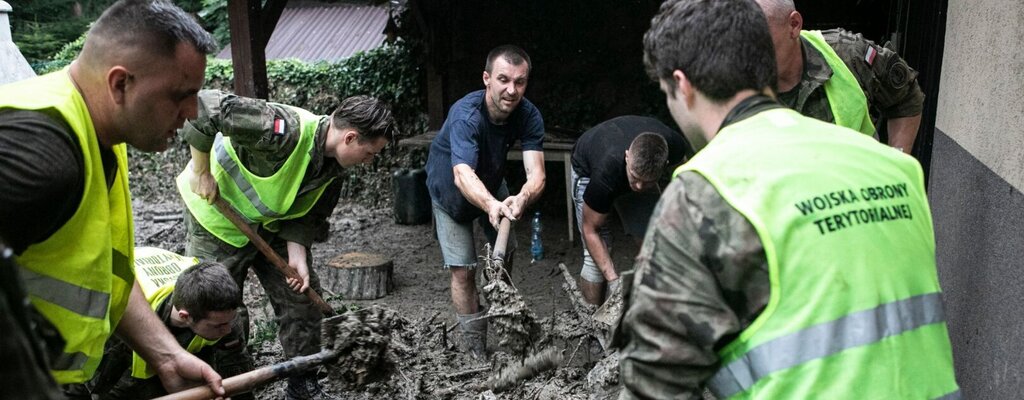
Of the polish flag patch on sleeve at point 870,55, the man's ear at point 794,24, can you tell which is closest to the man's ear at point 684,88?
the man's ear at point 794,24

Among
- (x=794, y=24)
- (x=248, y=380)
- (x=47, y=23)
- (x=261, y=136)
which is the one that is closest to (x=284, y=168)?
(x=261, y=136)

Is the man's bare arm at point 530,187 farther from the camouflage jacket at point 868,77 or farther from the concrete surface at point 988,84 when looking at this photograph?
the concrete surface at point 988,84

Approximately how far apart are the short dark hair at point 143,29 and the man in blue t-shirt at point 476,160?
2884 mm

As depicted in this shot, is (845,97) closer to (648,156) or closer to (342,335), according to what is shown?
(648,156)

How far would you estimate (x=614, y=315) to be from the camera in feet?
14.5

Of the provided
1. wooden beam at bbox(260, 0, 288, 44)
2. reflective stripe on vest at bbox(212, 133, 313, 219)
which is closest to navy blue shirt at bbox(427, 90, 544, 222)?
reflective stripe on vest at bbox(212, 133, 313, 219)

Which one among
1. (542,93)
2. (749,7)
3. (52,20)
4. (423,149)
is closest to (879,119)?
(749,7)

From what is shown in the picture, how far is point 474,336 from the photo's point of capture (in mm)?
5406

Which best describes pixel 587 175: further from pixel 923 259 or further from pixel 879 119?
pixel 923 259

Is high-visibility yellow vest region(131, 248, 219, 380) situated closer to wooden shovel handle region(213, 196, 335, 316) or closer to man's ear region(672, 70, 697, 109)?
wooden shovel handle region(213, 196, 335, 316)

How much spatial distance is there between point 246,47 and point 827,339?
22.1ft

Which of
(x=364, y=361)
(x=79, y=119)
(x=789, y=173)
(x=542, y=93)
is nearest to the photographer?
(x=789, y=173)

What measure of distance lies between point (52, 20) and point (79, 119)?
19.0m

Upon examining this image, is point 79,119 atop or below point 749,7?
below
